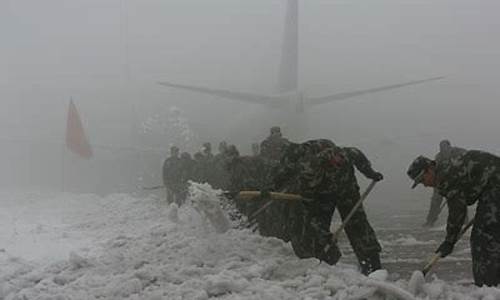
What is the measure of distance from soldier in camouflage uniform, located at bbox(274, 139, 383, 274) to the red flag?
51.7ft

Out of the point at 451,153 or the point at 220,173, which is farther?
the point at 220,173

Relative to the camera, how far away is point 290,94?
24.0 metres

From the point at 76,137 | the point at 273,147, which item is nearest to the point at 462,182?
the point at 273,147

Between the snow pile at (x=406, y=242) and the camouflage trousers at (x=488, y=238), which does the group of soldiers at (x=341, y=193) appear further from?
the snow pile at (x=406, y=242)

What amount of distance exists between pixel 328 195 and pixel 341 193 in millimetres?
159

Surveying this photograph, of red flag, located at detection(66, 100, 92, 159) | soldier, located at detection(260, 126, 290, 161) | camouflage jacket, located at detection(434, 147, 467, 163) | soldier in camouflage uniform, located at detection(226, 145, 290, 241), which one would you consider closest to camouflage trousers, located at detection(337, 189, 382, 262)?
camouflage jacket, located at detection(434, 147, 467, 163)

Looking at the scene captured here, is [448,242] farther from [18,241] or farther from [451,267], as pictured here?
[18,241]

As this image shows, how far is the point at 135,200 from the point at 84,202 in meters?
2.32

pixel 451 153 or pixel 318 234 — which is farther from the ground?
pixel 451 153

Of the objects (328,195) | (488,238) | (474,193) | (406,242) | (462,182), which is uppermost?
(462,182)

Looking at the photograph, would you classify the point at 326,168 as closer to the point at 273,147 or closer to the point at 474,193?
the point at 474,193

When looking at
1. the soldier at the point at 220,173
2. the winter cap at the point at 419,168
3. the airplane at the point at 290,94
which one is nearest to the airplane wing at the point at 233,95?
the airplane at the point at 290,94

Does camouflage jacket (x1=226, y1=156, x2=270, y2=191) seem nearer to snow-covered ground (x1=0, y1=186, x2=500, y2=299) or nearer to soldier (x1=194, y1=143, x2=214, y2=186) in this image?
snow-covered ground (x1=0, y1=186, x2=500, y2=299)

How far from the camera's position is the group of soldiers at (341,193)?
651 cm
